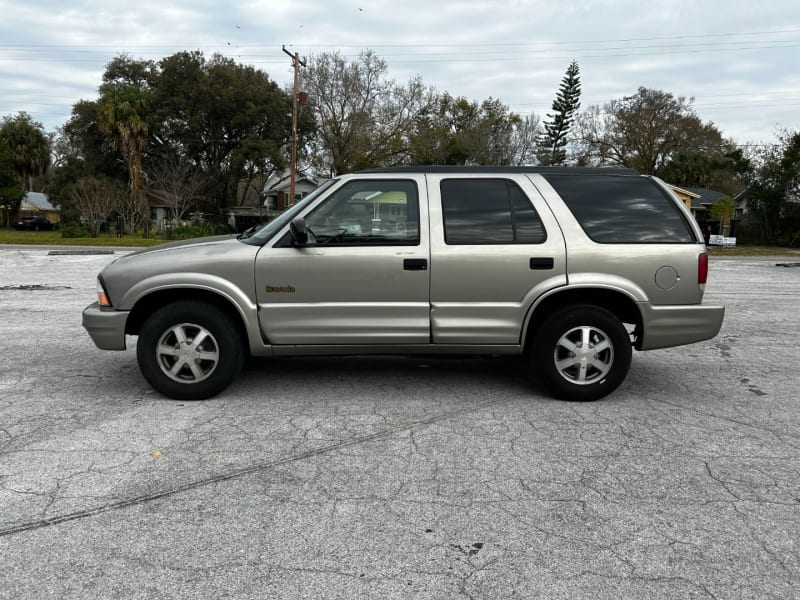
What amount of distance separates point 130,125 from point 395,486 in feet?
147

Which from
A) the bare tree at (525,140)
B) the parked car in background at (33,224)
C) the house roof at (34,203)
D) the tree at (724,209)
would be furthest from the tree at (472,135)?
the house roof at (34,203)

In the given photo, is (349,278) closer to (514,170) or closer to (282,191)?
(514,170)

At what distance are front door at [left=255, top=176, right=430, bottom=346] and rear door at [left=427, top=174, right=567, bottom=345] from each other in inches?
4.8

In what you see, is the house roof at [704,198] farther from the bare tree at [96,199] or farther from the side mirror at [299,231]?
the side mirror at [299,231]

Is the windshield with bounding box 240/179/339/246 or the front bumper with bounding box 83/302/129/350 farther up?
the windshield with bounding box 240/179/339/246

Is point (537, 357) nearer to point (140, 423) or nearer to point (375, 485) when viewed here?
point (375, 485)

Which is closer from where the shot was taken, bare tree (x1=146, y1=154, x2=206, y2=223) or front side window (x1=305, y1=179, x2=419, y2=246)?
front side window (x1=305, y1=179, x2=419, y2=246)

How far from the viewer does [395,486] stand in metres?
3.64

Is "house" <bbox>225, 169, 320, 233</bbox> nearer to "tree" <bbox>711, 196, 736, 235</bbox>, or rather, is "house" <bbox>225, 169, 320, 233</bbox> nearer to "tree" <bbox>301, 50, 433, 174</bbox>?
"tree" <bbox>301, 50, 433, 174</bbox>

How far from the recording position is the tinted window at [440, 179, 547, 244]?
5.20 m

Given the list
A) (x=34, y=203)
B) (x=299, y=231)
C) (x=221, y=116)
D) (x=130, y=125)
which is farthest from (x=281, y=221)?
(x=34, y=203)

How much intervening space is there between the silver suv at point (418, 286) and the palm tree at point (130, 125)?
129ft

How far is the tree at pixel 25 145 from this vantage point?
190 feet

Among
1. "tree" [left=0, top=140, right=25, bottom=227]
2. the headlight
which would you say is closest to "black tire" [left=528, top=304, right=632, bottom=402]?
the headlight
